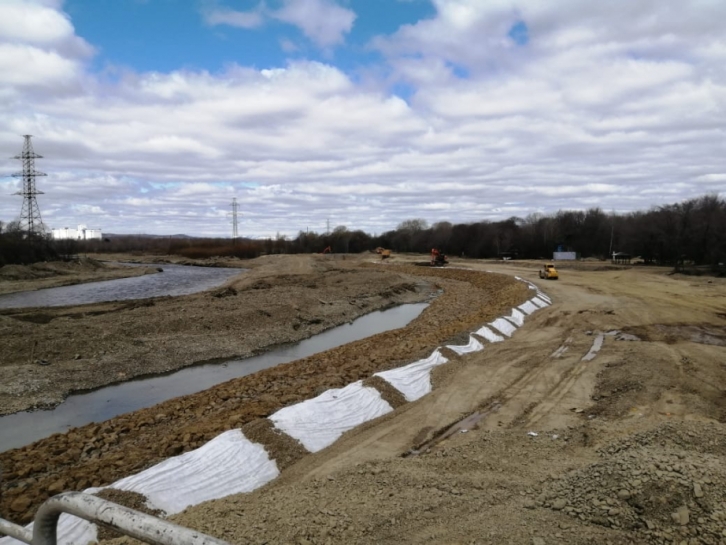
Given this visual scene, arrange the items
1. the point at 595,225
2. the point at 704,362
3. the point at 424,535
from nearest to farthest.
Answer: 1. the point at 424,535
2. the point at 704,362
3. the point at 595,225

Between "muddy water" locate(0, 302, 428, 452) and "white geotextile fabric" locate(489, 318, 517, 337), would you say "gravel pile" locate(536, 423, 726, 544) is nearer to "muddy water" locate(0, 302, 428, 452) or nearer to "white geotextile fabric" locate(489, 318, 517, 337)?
"muddy water" locate(0, 302, 428, 452)

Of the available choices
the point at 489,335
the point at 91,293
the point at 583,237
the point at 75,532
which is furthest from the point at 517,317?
the point at 583,237

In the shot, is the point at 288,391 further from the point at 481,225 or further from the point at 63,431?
the point at 481,225

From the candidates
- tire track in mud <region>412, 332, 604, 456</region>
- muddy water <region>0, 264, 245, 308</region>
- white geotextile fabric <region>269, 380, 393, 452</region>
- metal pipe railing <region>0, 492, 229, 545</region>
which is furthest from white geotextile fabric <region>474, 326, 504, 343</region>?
muddy water <region>0, 264, 245, 308</region>

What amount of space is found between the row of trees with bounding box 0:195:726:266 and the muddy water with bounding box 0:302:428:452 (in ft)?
131

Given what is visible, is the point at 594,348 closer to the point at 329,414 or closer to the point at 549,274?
the point at 329,414

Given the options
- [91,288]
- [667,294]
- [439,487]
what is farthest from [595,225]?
[439,487]

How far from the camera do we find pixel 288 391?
1250 cm

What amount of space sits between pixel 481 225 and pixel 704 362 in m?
85.3

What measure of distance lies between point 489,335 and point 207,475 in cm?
1347

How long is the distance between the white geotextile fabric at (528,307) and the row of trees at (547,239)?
2581 centimetres

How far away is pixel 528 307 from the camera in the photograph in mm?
26906

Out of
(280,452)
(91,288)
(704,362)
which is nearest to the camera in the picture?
(280,452)

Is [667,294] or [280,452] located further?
[667,294]
